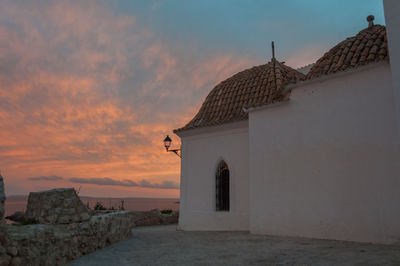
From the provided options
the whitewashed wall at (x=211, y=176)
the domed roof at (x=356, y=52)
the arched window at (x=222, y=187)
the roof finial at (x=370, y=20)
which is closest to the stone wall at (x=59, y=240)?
the whitewashed wall at (x=211, y=176)

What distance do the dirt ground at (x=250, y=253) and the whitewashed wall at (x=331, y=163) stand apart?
2.51 feet

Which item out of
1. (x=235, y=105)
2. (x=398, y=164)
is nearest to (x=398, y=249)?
(x=398, y=164)

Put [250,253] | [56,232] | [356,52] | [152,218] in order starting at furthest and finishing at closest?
[152,218] < [356,52] < [250,253] < [56,232]

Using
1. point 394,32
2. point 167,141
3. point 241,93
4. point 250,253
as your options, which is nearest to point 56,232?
point 250,253

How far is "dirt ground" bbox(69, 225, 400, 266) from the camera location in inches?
239

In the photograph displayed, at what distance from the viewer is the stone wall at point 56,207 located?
6.91 m

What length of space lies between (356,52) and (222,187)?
7.21 meters

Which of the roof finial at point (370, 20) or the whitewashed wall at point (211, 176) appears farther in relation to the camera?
the whitewashed wall at point (211, 176)

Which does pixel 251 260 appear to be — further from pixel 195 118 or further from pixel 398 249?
pixel 195 118

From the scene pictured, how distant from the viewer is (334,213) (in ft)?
28.4

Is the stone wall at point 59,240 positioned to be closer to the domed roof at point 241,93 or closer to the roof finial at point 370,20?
the domed roof at point 241,93

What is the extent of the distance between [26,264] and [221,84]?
12382mm

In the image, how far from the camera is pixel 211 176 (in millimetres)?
13344

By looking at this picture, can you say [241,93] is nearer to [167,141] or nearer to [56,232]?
[167,141]
